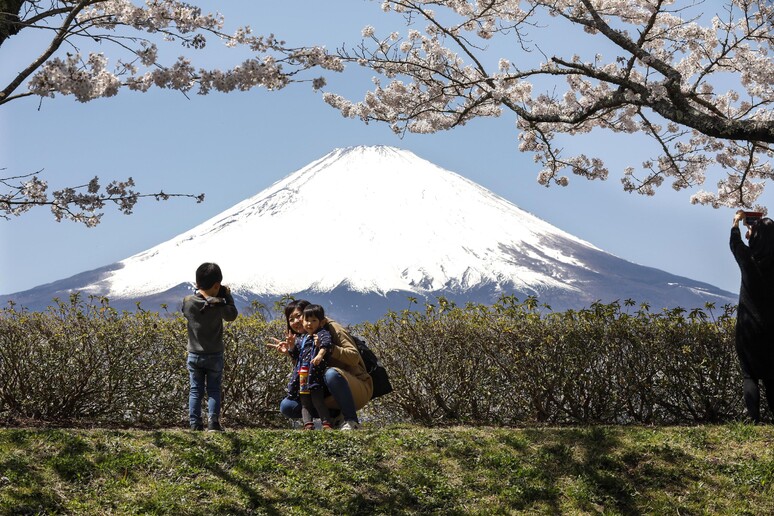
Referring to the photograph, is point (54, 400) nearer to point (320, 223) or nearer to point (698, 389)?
point (698, 389)

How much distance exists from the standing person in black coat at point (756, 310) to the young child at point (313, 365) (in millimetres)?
3920

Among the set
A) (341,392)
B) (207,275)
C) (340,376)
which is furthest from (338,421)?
(207,275)

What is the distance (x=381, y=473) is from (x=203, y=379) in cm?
205

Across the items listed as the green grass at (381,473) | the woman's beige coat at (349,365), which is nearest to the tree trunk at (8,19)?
the green grass at (381,473)

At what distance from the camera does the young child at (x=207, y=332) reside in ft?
25.8

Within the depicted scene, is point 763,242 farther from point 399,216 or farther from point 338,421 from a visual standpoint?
point 399,216

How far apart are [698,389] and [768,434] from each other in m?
1.77

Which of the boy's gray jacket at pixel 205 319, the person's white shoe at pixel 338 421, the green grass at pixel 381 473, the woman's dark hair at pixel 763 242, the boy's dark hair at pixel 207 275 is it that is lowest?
the green grass at pixel 381 473

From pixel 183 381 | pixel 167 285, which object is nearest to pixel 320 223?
pixel 167 285

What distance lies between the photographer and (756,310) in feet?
26.9

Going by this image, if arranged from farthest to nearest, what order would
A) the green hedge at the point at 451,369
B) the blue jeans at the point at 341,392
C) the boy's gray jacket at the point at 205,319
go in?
1. the green hedge at the point at 451,369
2. the boy's gray jacket at the point at 205,319
3. the blue jeans at the point at 341,392

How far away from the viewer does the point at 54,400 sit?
9.34 m

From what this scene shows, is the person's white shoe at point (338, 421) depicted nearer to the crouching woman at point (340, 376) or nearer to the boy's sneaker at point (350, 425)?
the crouching woman at point (340, 376)

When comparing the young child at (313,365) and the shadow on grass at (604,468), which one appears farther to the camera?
the young child at (313,365)
